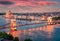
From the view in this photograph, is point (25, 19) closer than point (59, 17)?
Yes

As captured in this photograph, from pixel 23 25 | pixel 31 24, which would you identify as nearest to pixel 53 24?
pixel 31 24

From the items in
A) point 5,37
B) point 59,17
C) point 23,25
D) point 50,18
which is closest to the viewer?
point 5,37

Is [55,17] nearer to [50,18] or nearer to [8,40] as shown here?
[50,18]

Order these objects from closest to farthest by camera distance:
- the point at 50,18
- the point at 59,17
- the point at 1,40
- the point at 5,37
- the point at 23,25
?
the point at 1,40, the point at 5,37, the point at 23,25, the point at 50,18, the point at 59,17

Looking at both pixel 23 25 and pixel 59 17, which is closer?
pixel 23 25

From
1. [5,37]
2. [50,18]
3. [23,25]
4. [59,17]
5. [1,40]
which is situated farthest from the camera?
[59,17]

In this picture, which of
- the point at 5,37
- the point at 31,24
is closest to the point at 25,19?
the point at 31,24

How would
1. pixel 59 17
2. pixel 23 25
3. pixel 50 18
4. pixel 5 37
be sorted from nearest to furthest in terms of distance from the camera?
pixel 5 37 → pixel 23 25 → pixel 50 18 → pixel 59 17

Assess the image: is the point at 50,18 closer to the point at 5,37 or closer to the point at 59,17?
the point at 59,17
